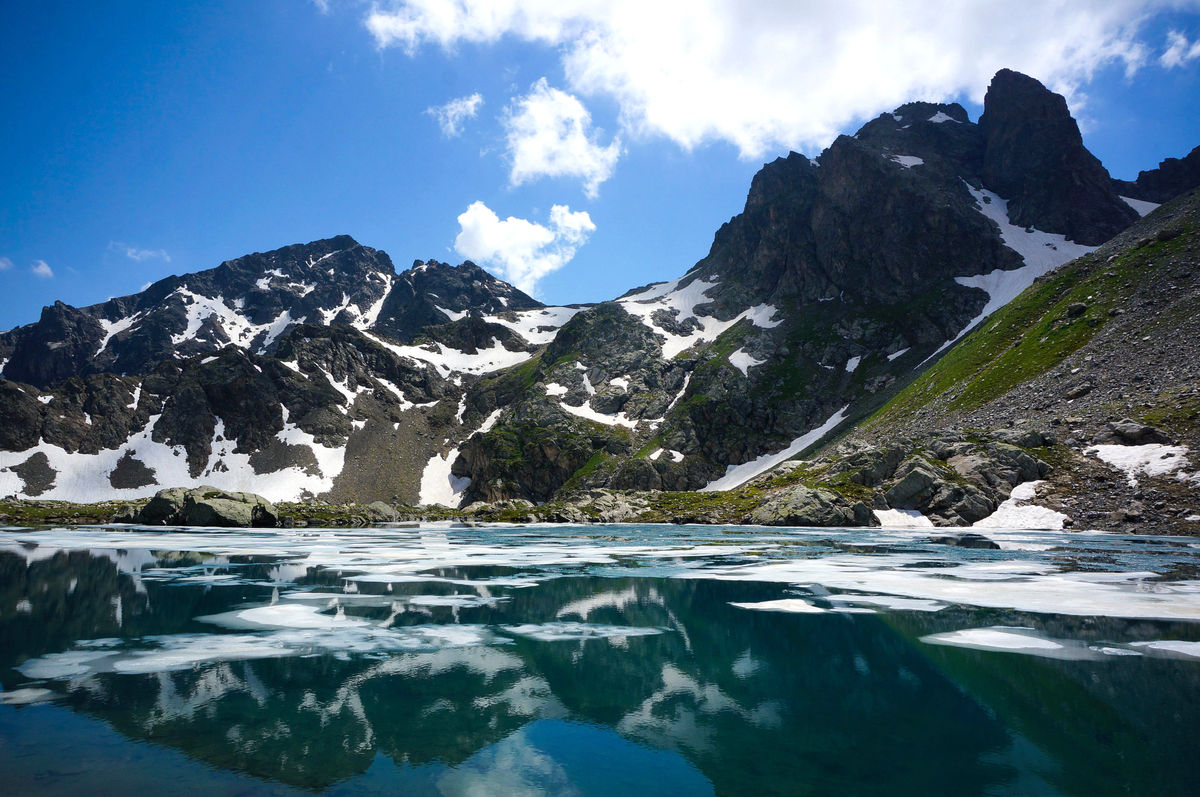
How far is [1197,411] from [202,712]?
68872mm

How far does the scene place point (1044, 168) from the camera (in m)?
160

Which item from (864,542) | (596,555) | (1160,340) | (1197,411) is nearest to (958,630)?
(596,555)

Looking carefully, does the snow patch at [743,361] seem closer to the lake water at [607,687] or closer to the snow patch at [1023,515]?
the snow patch at [1023,515]

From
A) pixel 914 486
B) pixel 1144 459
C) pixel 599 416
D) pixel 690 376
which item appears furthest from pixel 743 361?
pixel 1144 459

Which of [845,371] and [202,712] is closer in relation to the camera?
[202,712]

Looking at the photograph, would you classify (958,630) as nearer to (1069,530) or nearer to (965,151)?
(1069,530)

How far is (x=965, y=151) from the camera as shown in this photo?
593ft

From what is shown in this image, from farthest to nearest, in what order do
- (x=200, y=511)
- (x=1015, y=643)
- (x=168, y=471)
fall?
1. (x=168, y=471)
2. (x=200, y=511)
3. (x=1015, y=643)

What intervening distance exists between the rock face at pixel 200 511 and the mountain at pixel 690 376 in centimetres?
6358

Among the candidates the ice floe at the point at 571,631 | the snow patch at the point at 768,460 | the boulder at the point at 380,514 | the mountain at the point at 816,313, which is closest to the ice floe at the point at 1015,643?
the ice floe at the point at 571,631

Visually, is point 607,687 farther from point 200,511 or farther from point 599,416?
point 599,416

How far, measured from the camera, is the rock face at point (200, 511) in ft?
235

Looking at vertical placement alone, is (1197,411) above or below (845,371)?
below

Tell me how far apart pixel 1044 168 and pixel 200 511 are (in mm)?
209615
